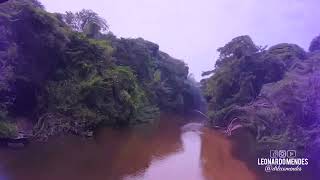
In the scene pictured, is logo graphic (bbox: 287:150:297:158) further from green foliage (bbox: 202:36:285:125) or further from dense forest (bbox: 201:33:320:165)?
green foliage (bbox: 202:36:285:125)

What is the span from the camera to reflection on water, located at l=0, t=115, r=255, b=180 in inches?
352

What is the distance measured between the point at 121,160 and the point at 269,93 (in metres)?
5.22

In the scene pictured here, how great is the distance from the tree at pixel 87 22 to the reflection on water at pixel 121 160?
6.63 metres

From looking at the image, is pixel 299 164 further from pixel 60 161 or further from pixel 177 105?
pixel 177 105

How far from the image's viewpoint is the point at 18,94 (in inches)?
543

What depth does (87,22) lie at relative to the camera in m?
20.1

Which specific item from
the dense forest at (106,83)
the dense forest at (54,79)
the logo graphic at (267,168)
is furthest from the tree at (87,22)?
the logo graphic at (267,168)

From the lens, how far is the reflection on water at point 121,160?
8940 millimetres

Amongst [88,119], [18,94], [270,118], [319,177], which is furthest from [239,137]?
[18,94]

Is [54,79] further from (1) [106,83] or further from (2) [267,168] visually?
(2) [267,168]

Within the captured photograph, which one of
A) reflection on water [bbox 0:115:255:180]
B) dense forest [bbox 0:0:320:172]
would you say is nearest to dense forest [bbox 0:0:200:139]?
dense forest [bbox 0:0:320:172]

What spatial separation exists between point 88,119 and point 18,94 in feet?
8.22

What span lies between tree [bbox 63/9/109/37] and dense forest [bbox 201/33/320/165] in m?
5.99

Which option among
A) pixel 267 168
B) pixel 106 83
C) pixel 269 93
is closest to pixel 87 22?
pixel 106 83
